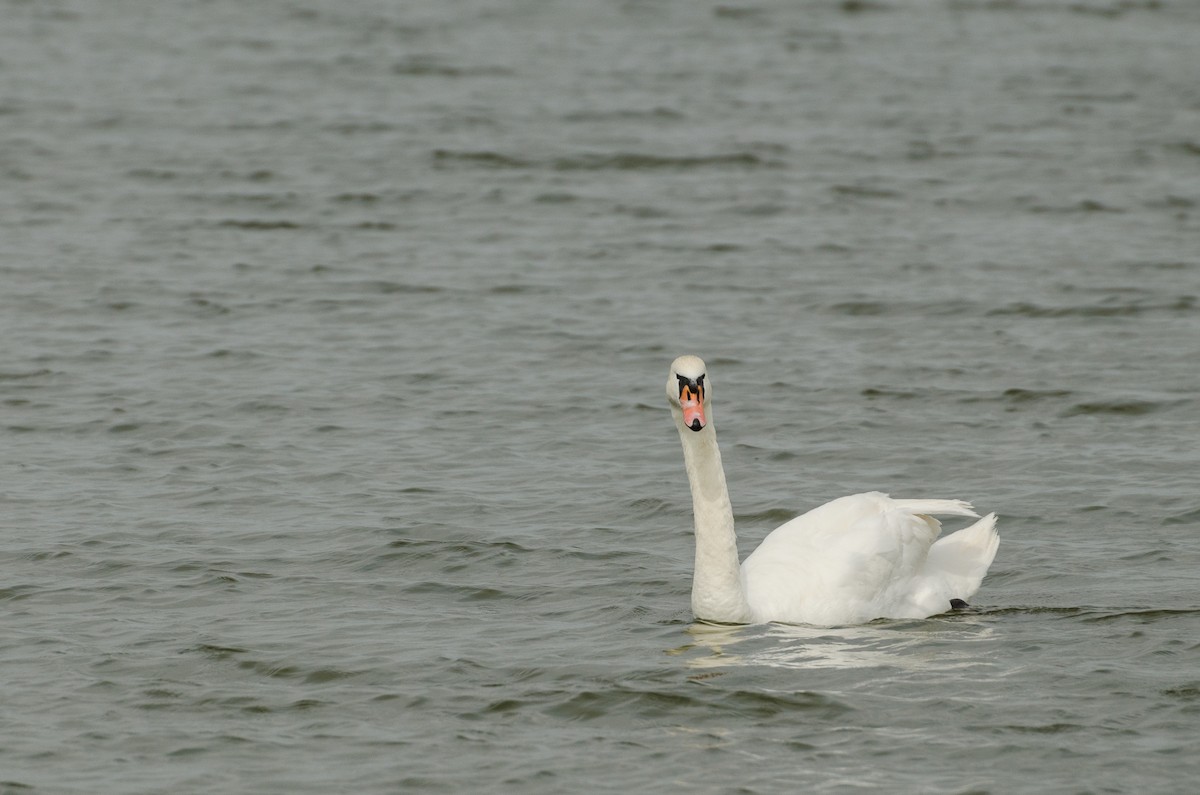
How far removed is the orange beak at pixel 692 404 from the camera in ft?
32.4

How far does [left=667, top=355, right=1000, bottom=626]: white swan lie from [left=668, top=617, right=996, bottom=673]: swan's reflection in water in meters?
0.08

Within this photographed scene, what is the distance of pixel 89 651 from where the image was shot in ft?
32.4

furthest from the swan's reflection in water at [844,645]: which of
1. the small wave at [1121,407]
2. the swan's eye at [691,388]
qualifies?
the small wave at [1121,407]

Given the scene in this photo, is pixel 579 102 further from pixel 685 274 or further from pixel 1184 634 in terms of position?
pixel 1184 634

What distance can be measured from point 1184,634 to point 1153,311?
8.08 metres

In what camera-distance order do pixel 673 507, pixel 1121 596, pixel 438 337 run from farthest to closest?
1. pixel 438 337
2. pixel 673 507
3. pixel 1121 596

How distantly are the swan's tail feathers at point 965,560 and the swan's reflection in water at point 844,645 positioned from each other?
11.0 inches

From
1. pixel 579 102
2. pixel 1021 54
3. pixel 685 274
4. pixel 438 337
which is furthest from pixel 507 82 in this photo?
pixel 438 337

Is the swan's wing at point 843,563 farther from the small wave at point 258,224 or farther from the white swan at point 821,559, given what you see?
the small wave at point 258,224

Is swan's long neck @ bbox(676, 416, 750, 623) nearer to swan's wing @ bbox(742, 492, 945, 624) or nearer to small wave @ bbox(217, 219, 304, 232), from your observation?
swan's wing @ bbox(742, 492, 945, 624)

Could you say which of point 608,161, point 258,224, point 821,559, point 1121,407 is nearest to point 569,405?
point 1121,407

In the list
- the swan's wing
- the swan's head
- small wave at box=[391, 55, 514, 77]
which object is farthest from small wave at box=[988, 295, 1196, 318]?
small wave at box=[391, 55, 514, 77]

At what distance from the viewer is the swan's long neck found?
10.2 meters

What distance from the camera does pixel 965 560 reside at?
1088cm
